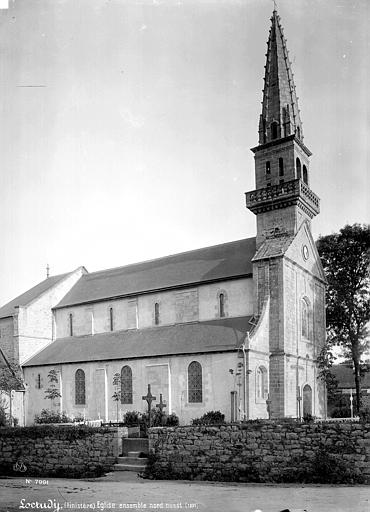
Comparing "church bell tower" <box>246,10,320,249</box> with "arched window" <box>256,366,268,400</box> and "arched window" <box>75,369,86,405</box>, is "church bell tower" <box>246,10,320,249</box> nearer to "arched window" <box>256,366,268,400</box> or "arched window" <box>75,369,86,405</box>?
"arched window" <box>256,366,268,400</box>

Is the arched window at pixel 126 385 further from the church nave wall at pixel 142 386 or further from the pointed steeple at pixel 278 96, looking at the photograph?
the pointed steeple at pixel 278 96

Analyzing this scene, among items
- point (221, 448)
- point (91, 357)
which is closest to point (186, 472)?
point (221, 448)

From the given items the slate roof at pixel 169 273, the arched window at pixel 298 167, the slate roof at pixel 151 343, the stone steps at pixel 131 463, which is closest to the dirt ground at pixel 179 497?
the stone steps at pixel 131 463

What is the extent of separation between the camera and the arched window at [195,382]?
32.2 metres

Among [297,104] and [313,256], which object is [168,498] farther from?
[297,104]

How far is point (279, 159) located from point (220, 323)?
1220 centimetres

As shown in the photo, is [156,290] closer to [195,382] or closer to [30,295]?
[195,382]

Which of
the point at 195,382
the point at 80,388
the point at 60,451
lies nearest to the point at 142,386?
the point at 195,382

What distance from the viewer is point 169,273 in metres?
39.8

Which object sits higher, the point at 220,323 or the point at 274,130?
the point at 274,130

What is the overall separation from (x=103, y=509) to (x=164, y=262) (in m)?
29.7

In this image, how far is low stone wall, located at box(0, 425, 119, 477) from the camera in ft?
66.2

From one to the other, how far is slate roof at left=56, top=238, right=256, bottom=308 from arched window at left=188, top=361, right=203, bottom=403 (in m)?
6.30

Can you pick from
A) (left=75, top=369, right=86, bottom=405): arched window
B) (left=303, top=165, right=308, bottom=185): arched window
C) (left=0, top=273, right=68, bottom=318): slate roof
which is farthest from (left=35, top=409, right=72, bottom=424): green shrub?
(left=303, top=165, right=308, bottom=185): arched window
